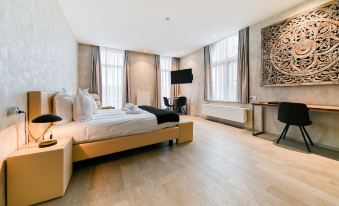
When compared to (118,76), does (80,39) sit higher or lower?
higher

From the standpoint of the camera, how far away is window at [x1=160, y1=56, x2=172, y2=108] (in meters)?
7.29

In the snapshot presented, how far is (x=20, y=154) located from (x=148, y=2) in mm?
3106

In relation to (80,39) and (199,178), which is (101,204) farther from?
(80,39)

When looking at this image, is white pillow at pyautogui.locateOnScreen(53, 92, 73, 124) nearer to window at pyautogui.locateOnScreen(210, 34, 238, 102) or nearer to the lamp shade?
the lamp shade

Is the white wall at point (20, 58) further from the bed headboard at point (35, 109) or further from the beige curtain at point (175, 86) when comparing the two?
the beige curtain at point (175, 86)

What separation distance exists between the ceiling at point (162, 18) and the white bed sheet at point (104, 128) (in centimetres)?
238

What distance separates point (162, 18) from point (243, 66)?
255 centimetres

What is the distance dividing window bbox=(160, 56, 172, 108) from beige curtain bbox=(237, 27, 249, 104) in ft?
12.5

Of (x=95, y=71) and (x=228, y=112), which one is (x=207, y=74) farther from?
(x=95, y=71)

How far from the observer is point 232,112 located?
4398mm

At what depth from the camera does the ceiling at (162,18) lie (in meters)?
3.03

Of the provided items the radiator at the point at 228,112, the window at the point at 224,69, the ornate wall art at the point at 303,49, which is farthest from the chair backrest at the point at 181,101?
the ornate wall art at the point at 303,49

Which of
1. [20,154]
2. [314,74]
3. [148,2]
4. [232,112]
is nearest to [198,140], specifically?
[232,112]

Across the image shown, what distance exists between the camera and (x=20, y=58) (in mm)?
1556
